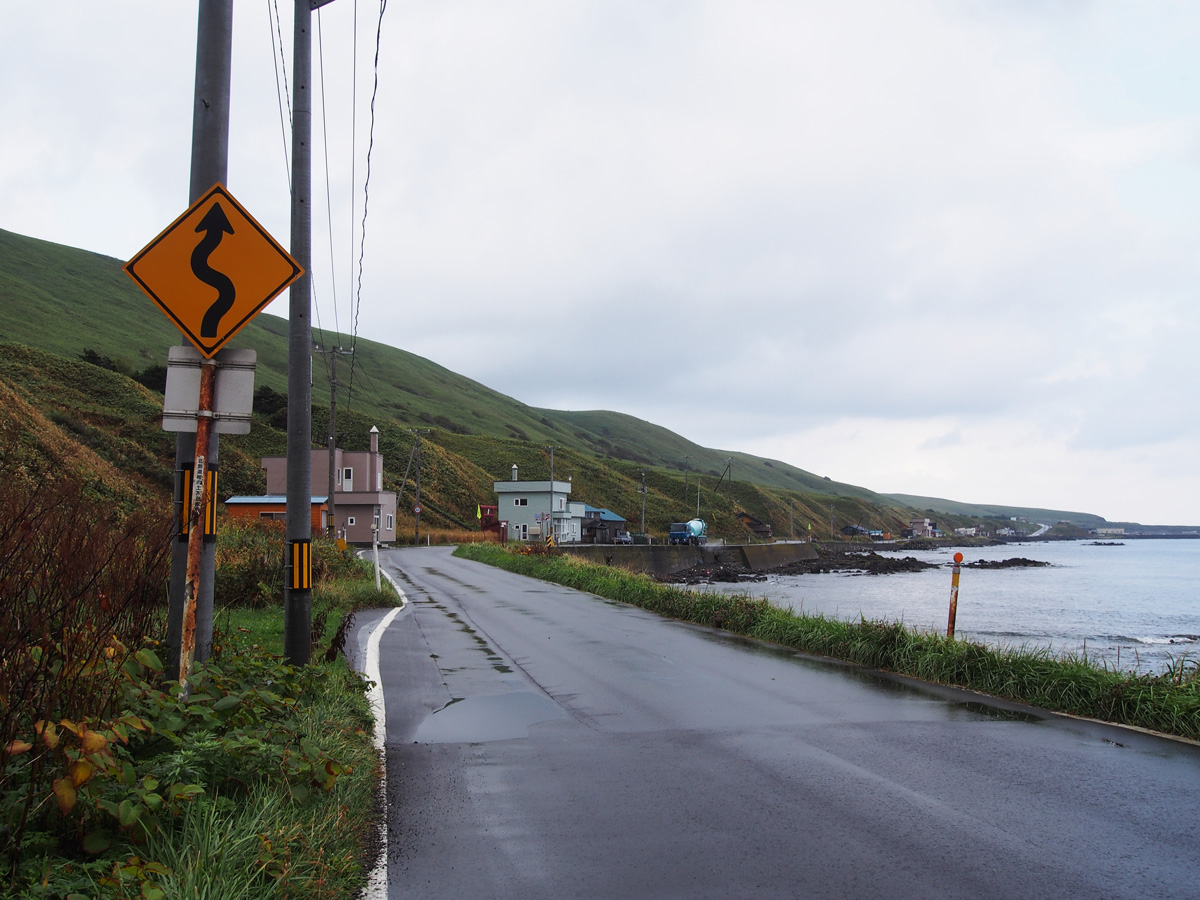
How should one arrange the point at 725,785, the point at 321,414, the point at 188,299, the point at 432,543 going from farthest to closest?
the point at 321,414, the point at 432,543, the point at 725,785, the point at 188,299

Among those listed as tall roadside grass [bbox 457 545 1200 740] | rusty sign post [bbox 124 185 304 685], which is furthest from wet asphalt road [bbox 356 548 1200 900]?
rusty sign post [bbox 124 185 304 685]

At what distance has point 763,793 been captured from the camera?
575 centimetres

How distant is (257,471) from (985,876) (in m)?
78.6

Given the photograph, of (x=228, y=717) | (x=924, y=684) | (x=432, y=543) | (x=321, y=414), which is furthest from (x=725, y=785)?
(x=321, y=414)

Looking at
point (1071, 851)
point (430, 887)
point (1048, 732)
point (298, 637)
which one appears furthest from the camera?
point (298, 637)

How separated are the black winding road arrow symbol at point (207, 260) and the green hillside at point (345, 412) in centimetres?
4864

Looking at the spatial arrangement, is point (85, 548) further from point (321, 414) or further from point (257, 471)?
point (321, 414)

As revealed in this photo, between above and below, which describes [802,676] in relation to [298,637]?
below

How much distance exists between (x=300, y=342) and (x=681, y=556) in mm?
64944

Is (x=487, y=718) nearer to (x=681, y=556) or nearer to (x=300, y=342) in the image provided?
(x=300, y=342)

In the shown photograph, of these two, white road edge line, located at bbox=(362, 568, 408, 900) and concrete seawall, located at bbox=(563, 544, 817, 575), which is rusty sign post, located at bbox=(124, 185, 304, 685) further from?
concrete seawall, located at bbox=(563, 544, 817, 575)

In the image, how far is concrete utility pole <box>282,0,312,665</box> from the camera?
336 inches

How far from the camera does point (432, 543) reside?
236 feet

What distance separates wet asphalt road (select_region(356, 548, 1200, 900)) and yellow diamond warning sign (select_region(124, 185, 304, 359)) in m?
3.31
